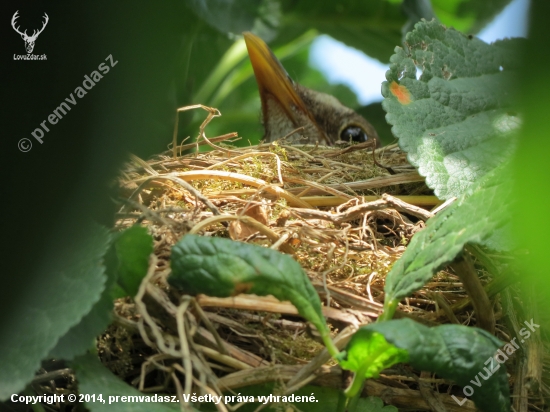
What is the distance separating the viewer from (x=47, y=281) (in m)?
0.69

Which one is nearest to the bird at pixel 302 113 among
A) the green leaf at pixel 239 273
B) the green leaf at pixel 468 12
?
the green leaf at pixel 468 12

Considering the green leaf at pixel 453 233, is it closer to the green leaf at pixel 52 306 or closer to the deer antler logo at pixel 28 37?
the green leaf at pixel 52 306

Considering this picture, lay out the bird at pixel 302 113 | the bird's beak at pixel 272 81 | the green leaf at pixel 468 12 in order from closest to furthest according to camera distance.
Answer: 1. the bird's beak at pixel 272 81
2. the green leaf at pixel 468 12
3. the bird at pixel 302 113

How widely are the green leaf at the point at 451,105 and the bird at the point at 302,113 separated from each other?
0.78 metres

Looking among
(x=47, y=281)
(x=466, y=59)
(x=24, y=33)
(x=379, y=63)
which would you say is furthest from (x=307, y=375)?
(x=379, y=63)

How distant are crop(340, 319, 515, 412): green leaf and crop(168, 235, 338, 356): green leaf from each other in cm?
6

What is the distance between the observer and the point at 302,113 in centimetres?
238

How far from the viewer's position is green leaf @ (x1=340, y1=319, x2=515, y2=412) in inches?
25.6

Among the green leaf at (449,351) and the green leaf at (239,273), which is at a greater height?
the green leaf at (449,351)

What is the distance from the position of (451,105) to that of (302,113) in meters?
1.17

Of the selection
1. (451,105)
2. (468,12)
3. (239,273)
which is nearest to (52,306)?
(239,273)

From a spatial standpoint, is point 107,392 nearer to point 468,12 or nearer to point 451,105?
point 451,105

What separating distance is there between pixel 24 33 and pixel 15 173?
0.15m

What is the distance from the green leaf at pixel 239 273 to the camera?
0.70 meters
